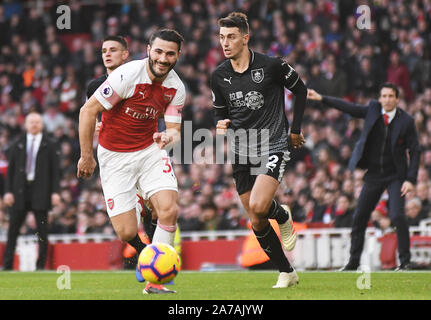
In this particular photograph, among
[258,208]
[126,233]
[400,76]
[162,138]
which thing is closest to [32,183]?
[126,233]

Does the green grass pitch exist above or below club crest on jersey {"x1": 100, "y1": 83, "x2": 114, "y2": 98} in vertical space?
below

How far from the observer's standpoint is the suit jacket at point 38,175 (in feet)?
46.8

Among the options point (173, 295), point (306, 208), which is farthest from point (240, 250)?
point (173, 295)

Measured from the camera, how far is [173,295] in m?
8.12

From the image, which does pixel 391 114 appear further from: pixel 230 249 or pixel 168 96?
pixel 168 96

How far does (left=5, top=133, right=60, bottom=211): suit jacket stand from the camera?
46.8 feet

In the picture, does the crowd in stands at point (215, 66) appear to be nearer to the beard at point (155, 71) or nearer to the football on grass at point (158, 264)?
the beard at point (155, 71)

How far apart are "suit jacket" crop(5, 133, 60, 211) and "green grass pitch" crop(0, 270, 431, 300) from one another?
2080mm

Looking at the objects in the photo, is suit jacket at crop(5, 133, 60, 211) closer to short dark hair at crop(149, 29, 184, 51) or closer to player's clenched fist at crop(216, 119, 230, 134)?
player's clenched fist at crop(216, 119, 230, 134)

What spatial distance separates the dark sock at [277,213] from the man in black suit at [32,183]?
5.63m

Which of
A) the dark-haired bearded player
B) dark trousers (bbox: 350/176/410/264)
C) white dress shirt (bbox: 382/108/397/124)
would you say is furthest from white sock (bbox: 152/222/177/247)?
white dress shirt (bbox: 382/108/397/124)

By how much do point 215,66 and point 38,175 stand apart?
26.0 ft

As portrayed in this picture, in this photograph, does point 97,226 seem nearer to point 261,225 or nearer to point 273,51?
point 273,51

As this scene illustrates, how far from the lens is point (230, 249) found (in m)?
15.4
